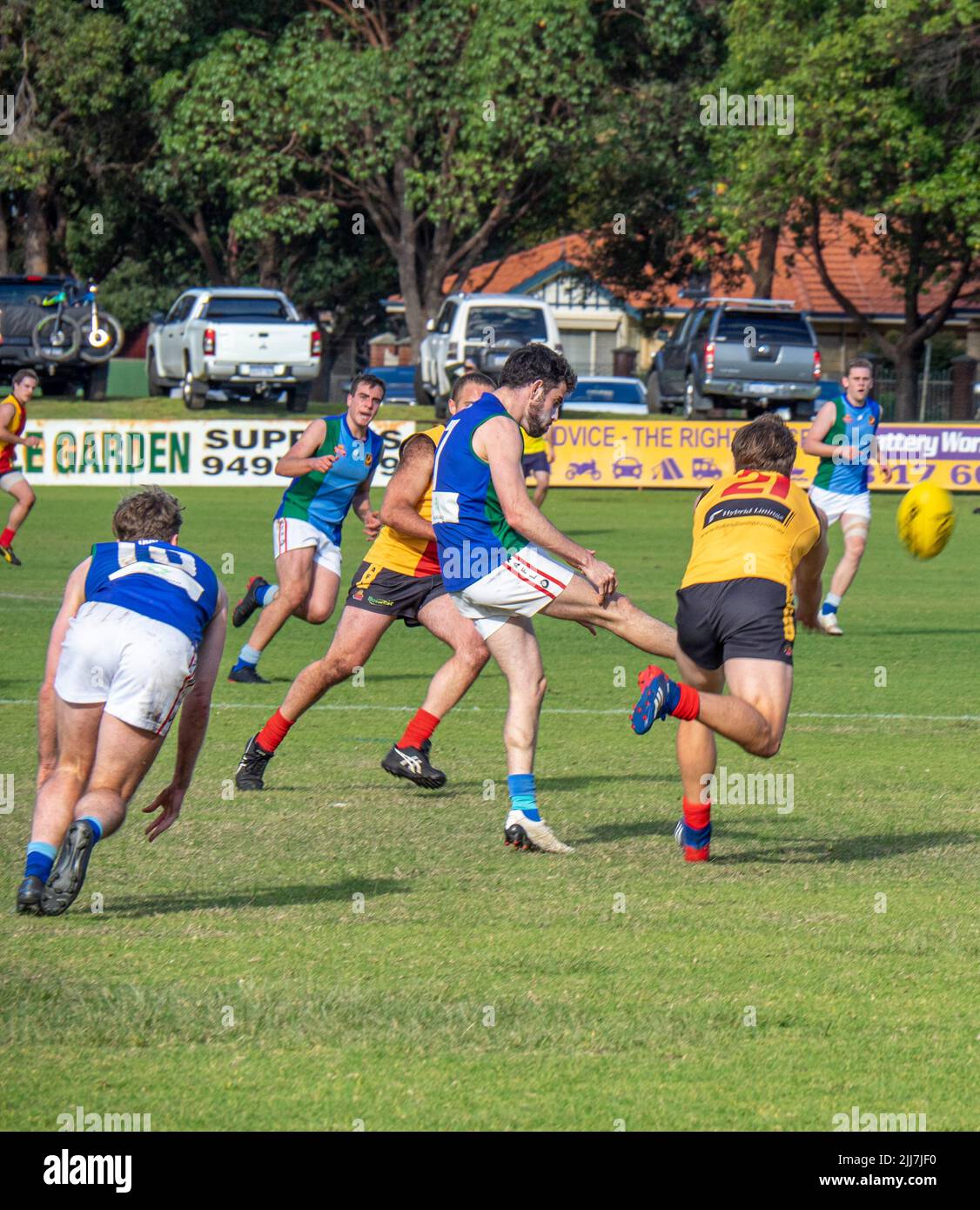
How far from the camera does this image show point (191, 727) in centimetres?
635

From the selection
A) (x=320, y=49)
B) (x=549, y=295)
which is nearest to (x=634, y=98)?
(x=320, y=49)

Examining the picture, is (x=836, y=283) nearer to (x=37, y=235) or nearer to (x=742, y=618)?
(x=37, y=235)

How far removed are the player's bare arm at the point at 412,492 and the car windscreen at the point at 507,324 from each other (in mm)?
24723

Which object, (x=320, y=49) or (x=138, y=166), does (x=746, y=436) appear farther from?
(x=138, y=166)

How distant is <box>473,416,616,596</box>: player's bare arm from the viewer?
23.5 feet

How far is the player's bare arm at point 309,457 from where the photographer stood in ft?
36.7

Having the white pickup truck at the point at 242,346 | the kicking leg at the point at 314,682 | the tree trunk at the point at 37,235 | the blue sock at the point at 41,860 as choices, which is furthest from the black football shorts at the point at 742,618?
the tree trunk at the point at 37,235

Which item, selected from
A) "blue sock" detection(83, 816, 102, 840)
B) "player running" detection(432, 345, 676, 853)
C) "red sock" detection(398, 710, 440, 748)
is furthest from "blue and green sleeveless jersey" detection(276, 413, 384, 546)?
"blue sock" detection(83, 816, 102, 840)

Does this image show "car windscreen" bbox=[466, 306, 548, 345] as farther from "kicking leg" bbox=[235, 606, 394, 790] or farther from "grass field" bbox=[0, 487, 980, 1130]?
"kicking leg" bbox=[235, 606, 394, 790]

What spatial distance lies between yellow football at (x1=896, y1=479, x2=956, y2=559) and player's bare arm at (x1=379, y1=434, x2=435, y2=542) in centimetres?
254

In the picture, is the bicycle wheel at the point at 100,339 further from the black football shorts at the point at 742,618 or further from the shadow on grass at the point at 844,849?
the black football shorts at the point at 742,618

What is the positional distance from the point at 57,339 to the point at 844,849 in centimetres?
2952
